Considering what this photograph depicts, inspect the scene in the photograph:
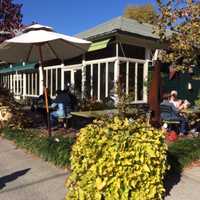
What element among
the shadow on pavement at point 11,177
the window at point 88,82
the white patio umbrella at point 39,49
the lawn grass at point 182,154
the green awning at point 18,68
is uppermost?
the green awning at point 18,68

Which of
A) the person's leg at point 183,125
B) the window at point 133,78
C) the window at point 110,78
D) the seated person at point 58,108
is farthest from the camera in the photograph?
the window at point 110,78

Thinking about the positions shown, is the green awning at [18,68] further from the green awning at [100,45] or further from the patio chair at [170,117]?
the patio chair at [170,117]

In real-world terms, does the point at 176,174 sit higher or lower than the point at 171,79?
lower

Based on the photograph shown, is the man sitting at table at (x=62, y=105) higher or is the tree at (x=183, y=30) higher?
the tree at (x=183, y=30)

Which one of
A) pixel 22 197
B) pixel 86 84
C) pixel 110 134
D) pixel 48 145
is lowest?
pixel 22 197

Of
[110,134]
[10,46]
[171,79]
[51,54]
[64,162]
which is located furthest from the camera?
[171,79]

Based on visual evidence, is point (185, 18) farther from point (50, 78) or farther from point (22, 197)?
point (50, 78)

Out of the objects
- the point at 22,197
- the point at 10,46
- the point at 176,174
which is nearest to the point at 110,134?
the point at 22,197

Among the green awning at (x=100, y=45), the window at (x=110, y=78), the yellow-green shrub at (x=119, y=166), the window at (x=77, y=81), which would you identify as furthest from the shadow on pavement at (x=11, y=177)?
the window at (x=77, y=81)

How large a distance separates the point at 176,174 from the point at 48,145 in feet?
8.56

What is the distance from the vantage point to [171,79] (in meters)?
17.3

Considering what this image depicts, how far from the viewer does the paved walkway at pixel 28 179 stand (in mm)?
5504

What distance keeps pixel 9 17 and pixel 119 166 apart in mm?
16162

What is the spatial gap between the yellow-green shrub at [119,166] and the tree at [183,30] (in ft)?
14.5
